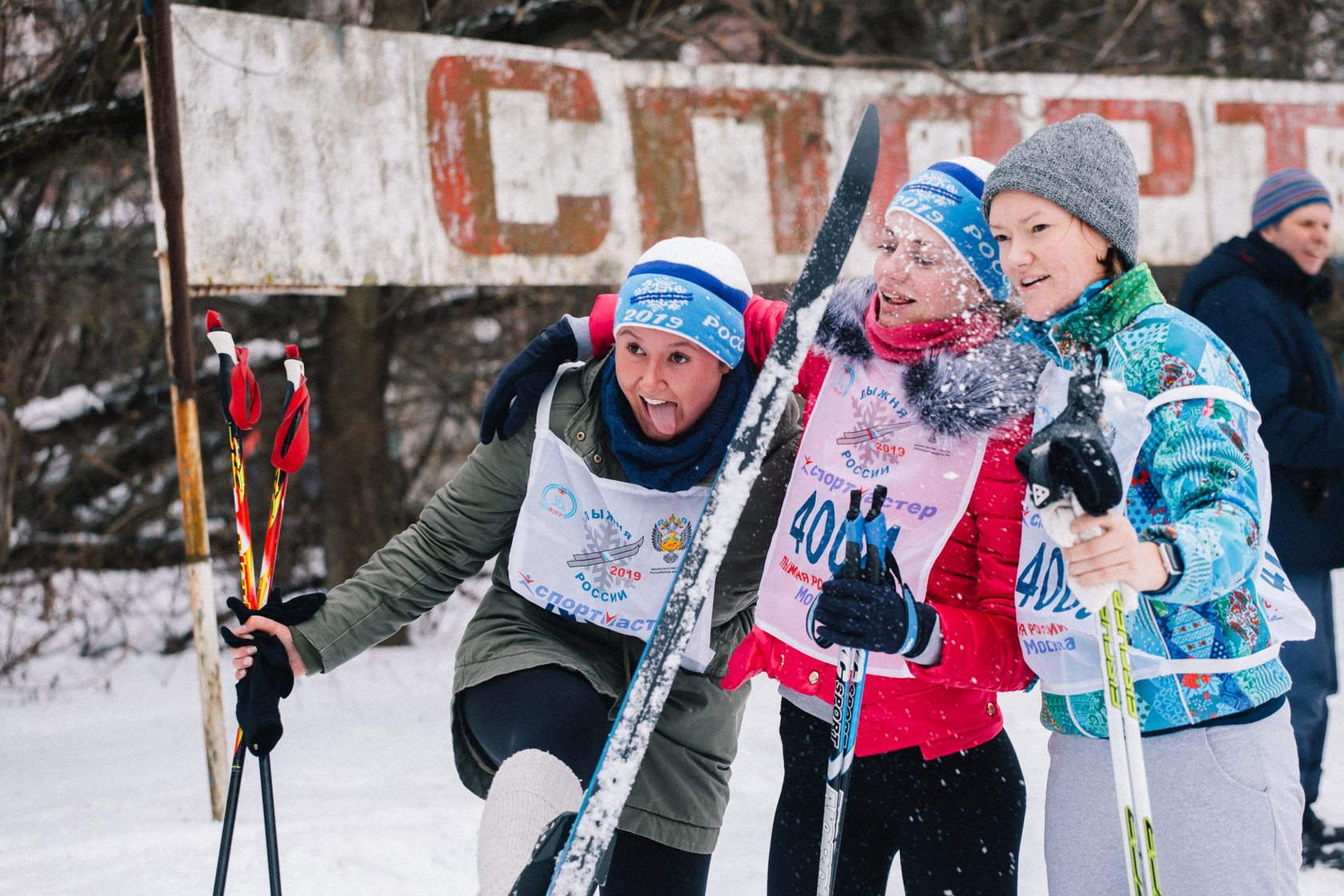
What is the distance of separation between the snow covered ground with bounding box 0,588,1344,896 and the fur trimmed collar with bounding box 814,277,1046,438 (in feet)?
6.40

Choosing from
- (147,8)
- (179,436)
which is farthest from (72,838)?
(147,8)

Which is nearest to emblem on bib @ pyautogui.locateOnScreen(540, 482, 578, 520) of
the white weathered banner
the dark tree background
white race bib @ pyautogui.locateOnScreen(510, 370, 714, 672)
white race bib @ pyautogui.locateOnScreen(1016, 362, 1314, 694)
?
white race bib @ pyautogui.locateOnScreen(510, 370, 714, 672)

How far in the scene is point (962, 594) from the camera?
1.82 metres

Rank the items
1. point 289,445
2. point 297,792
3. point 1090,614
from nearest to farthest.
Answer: point 1090,614 → point 289,445 → point 297,792

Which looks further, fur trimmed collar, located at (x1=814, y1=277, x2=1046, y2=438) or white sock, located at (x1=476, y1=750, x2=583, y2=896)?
fur trimmed collar, located at (x1=814, y1=277, x2=1046, y2=438)

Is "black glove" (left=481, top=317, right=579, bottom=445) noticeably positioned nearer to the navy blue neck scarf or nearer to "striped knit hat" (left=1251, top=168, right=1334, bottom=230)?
the navy blue neck scarf

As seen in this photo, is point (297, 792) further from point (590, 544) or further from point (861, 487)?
point (861, 487)

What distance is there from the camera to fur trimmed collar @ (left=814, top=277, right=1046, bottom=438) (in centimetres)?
171

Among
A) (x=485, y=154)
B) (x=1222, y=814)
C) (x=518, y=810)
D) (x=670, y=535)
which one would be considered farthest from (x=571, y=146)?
(x=1222, y=814)

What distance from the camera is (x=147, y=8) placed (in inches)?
139

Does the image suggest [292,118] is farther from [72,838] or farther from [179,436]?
[72,838]

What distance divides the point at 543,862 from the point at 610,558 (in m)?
0.67

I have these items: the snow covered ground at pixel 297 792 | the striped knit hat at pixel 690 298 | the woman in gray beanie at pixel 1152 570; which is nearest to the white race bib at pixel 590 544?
the striped knit hat at pixel 690 298

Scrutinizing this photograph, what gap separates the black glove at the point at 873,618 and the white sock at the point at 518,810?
48 centimetres
